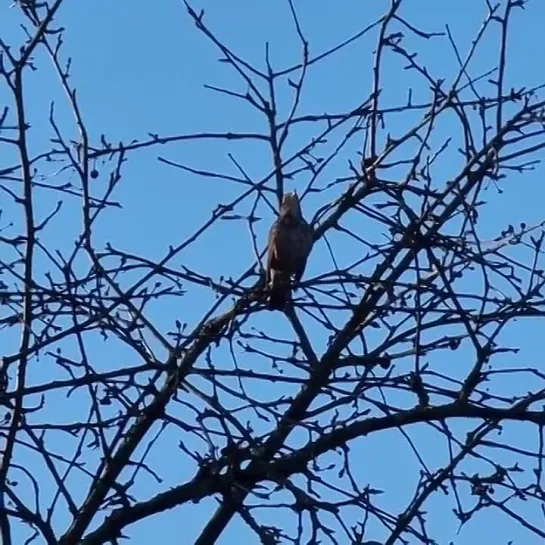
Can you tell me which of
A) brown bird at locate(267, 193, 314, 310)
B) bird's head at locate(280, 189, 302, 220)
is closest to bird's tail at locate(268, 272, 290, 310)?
brown bird at locate(267, 193, 314, 310)

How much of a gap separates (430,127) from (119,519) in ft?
4.89

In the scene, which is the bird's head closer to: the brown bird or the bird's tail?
the brown bird

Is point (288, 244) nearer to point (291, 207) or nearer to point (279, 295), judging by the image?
point (291, 207)

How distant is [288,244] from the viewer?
23.2 ft

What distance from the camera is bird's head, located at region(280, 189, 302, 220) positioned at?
20.3 feet

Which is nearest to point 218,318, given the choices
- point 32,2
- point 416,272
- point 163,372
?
point 163,372

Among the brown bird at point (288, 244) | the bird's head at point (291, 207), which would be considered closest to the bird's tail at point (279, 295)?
the brown bird at point (288, 244)

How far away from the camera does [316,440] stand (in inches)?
205

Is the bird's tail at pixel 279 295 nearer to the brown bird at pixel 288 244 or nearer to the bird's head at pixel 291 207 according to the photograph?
the brown bird at pixel 288 244

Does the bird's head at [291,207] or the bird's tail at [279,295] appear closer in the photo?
the bird's tail at [279,295]

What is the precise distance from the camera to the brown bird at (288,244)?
621cm

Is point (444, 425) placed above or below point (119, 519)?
above

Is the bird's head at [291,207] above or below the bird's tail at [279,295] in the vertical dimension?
above

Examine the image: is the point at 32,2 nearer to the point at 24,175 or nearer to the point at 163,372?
the point at 24,175
